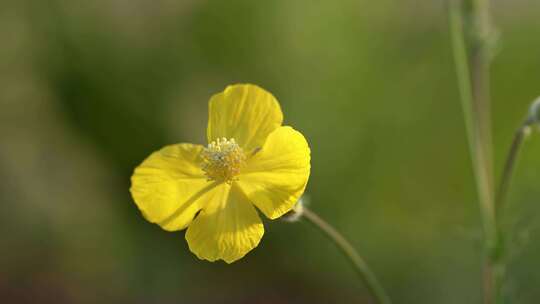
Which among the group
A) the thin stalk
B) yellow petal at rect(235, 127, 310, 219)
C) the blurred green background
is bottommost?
the blurred green background

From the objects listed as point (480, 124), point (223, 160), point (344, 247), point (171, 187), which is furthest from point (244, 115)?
point (480, 124)

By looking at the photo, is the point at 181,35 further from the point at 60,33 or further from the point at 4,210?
the point at 4,210

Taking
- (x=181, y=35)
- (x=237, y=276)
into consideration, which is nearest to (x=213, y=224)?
(x=237, y=276)

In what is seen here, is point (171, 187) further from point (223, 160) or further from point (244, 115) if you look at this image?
point (244, 115)

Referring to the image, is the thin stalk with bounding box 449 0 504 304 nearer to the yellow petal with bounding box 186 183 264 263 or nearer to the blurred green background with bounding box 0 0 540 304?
the yellow petal with bounding box 186 183 264 263

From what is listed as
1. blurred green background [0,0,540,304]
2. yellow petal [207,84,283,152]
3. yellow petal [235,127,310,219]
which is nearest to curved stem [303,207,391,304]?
yellow petal [235,127,310,219]

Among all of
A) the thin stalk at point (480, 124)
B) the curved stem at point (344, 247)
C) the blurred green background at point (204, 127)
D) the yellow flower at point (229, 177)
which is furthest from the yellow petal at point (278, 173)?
the blurred green background at point (204, 127)

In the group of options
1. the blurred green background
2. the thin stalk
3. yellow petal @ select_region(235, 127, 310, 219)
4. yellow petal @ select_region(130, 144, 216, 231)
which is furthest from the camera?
the blurred green background
